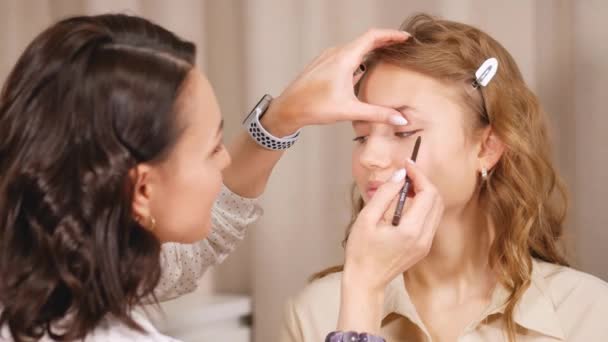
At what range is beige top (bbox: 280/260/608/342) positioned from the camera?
1239 mm

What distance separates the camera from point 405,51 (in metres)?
1.31

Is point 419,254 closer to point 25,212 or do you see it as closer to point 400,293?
point 400,293

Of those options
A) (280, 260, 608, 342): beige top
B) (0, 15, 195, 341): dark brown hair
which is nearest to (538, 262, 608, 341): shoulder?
(280, 260, 608, 342): beige top

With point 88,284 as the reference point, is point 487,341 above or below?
below

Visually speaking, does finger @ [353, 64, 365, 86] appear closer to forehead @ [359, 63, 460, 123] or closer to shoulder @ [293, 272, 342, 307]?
forehead @ [359, 63, 460, 123]

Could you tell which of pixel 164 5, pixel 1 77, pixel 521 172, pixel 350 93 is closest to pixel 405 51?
pixel 350 93

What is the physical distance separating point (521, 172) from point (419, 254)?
0.32m

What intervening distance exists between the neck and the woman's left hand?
22 centimetres

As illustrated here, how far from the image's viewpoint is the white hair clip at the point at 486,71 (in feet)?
4.17

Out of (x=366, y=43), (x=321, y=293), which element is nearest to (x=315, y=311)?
(x=321, y=293)

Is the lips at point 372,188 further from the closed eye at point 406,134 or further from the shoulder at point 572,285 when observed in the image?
the shoulder at point 572,285

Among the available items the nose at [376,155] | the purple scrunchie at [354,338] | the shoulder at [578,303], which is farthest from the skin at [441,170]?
the purple scrunchie at [354,338]

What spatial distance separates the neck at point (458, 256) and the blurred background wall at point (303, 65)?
0.62 feet

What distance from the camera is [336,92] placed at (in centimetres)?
122
